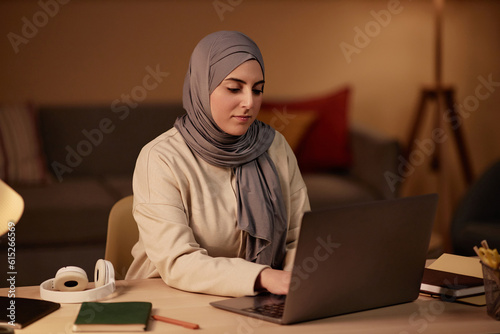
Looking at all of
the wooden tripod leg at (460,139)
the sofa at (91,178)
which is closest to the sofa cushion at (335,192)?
the sofa at (91,178)

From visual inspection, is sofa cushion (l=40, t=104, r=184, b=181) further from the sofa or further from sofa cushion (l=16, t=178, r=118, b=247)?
sofa cushion (l=16, t=178, r=118, b=247)

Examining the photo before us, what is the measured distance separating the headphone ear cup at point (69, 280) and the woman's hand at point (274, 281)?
35cm

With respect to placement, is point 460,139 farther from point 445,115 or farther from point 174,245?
point 174,245

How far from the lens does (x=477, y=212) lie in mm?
3078

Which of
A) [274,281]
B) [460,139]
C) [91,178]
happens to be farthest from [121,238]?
[460,139]

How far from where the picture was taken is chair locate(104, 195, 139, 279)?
1.75 metres

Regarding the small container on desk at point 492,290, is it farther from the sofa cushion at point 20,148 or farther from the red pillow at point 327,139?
the sofa cushion at point 20,148

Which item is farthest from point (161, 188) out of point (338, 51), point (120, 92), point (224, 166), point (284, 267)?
point (338, 51)

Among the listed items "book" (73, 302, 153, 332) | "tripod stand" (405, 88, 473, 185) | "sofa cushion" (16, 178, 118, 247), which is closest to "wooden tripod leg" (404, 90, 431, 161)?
"tripod stand" (405, 88, 473, 185)

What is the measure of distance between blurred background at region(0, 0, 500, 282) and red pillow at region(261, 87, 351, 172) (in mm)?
397

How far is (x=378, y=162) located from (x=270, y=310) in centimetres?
239

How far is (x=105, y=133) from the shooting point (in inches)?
148

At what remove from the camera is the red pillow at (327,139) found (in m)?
3.78

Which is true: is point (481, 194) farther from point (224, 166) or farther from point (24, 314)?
point (24, 314)
